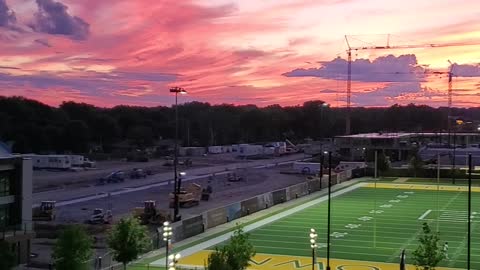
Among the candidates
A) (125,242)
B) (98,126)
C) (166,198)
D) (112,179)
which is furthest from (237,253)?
(98,126)

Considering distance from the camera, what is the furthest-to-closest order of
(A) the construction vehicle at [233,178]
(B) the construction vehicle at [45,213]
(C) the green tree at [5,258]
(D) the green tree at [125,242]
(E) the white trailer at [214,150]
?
(E) the white trailer at [214,150]
(A) the construction vehicle at [233,178]
(B) the construction vehicle at [45,213]
(D) the green tree at [125,242]
(C) the green tree at [5,258]

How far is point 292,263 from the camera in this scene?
35.1 meters

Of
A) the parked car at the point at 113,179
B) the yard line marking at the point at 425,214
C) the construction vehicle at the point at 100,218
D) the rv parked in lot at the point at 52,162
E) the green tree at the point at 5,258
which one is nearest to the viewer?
the green tree at the point at 5,258

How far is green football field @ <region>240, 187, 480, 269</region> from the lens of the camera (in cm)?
3828

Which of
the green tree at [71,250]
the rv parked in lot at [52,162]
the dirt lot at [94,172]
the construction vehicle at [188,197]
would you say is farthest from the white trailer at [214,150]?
the green tree at [71,250]

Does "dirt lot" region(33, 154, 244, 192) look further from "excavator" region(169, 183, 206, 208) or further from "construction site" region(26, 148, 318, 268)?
"excavator" region(169, 183, 206, 208)

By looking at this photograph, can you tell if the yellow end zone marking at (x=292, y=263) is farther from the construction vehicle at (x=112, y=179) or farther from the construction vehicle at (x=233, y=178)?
the construction vehicle at (x=233, y=178)

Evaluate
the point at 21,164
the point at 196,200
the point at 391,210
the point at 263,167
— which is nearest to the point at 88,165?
the point at 263,167

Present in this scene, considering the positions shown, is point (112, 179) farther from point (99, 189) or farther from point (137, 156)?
point (137, 156)

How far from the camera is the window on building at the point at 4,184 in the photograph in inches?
1454

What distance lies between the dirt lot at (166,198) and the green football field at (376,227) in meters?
10.4

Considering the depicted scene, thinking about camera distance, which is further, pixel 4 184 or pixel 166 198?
pixel 166 198

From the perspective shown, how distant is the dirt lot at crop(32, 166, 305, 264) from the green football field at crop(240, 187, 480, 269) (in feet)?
34.0

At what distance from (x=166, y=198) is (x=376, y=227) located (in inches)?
1269
